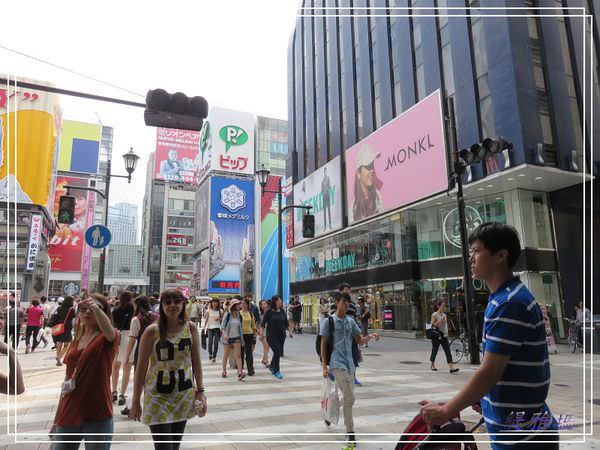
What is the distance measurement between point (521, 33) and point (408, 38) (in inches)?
306

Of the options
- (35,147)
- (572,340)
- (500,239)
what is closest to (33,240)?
(35,147)

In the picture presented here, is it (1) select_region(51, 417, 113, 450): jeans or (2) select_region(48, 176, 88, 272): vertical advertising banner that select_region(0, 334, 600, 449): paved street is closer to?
(1) select_region(51, 417, 113, 450): jeans

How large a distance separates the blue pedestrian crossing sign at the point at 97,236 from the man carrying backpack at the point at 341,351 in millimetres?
7974

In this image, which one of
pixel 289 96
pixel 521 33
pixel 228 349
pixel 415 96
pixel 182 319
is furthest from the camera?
pixel 289 96

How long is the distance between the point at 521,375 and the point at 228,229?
76843mm

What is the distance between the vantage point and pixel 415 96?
79.4ft

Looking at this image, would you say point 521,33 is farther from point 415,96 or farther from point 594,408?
point 594,408

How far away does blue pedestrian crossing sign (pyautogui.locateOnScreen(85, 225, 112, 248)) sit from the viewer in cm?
1123

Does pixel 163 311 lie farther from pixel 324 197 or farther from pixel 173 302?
pixel 324 197

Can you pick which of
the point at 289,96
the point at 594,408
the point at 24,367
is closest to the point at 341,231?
the point at 289,96

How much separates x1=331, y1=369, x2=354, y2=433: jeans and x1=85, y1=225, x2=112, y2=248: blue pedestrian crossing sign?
831cm

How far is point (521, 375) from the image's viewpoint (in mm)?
1940

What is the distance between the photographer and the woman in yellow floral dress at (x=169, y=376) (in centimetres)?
332

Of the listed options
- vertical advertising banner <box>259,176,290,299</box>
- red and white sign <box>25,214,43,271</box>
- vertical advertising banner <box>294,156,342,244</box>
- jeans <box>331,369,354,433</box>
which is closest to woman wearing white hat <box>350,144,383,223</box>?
vertical advertising banner <box>294,156,342,244</box>
